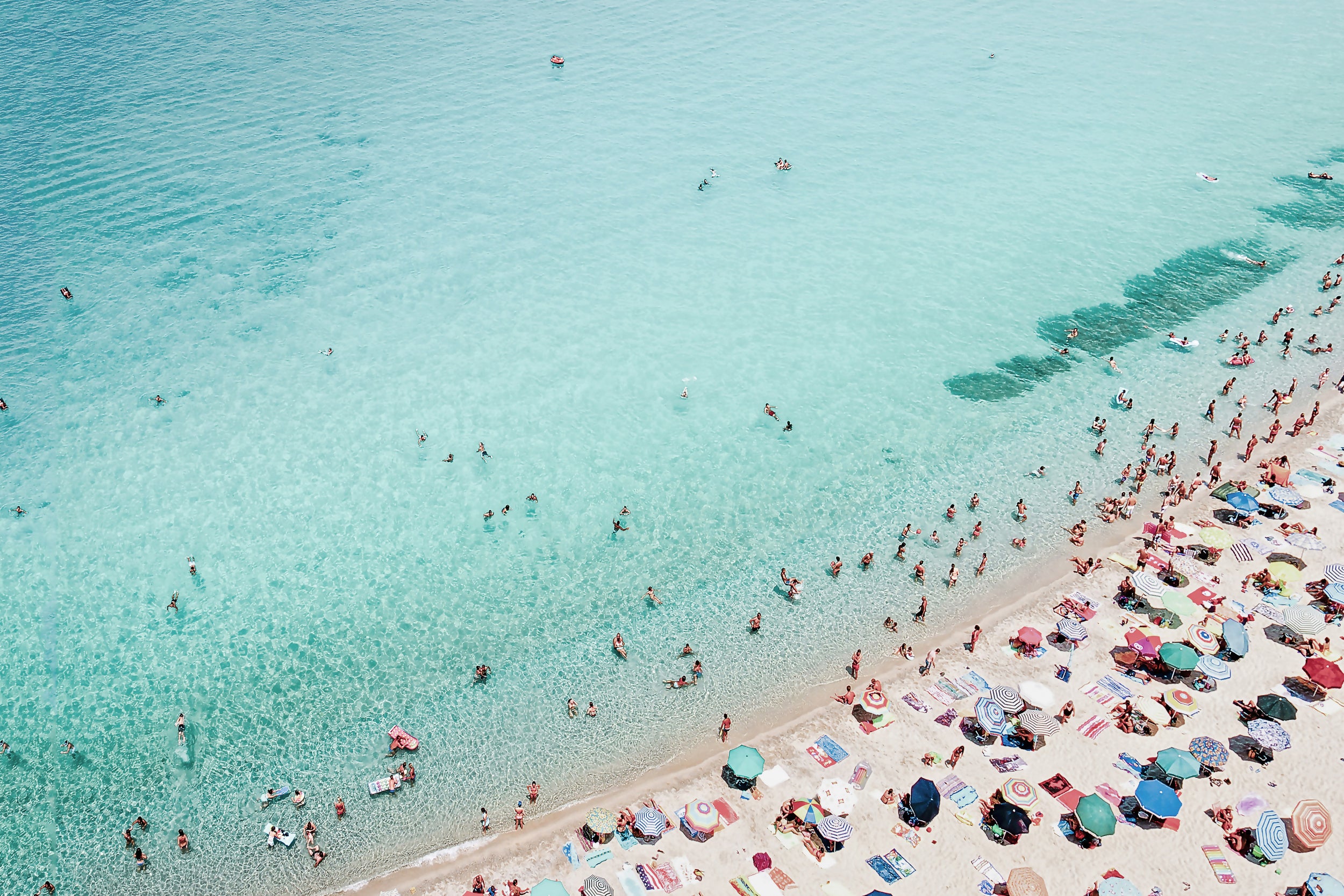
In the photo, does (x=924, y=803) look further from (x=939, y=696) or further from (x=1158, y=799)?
(x=1158, y=799)

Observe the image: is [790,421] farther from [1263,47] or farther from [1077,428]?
[1263,47]

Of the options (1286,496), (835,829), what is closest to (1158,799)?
(835,829)

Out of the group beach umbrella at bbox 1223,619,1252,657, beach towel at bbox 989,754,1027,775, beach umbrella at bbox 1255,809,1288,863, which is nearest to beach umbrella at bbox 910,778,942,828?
beach towel at bbox 989,754,1027,775

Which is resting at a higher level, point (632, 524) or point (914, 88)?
point (914, 88)

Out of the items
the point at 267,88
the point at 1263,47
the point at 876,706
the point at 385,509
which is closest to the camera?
the point at 876,706

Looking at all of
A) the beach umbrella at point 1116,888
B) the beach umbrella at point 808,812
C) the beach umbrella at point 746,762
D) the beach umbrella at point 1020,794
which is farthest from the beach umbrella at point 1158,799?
the beach umbrella at point 746,762

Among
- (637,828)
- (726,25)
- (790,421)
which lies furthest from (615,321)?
(726,25)
